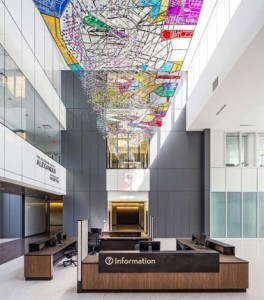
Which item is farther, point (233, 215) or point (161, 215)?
point (161, 215)

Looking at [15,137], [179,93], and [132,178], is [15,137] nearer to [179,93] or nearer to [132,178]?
A: [132,178]

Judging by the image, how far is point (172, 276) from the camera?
918cm

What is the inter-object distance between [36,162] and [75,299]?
787 cm

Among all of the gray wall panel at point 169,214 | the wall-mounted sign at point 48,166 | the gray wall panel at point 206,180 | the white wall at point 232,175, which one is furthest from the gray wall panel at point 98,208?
the white wall at point 232,175

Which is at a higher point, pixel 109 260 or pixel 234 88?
pixel 234 88

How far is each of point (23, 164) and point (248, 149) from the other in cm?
1404

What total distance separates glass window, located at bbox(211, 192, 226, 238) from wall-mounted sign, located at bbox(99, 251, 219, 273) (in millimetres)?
13673

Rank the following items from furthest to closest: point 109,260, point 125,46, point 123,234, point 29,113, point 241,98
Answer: point 123,234
point 241,98
point 29,113
point 125,46
point 109,260

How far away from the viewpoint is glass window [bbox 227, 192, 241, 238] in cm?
2258

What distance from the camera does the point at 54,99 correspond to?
802 inches

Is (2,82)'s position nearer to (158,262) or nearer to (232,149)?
(158,262)

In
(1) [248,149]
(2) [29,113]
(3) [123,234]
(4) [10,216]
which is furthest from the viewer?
(4) [10,216]

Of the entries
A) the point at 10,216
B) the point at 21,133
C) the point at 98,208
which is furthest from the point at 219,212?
the point at 21,133

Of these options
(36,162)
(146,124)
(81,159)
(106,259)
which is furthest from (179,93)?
(106,259)
